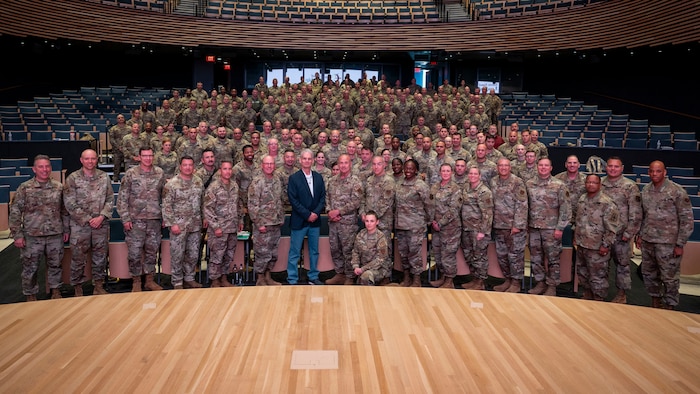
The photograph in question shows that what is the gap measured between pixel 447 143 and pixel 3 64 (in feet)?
46.6

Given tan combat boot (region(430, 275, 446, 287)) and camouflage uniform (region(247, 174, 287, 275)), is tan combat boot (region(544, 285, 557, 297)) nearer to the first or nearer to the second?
tan combat boot (region(430, 275, 446, 287))

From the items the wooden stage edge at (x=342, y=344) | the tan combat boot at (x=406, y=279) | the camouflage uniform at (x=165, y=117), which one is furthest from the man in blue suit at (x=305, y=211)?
the camouflage uniform at (x=165, y=117)

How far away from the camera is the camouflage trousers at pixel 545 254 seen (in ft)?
18.0

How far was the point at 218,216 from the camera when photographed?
5.52m

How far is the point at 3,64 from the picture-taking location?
617 inches

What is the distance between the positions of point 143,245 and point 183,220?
0.50 meters

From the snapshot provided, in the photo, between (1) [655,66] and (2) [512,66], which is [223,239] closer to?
(1) [655,66]

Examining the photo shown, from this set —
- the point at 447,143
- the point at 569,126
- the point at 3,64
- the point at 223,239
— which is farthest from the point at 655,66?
the point at 3,64

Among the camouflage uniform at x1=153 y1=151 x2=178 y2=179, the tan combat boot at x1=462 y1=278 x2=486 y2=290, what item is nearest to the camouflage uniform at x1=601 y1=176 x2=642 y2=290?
the tan combat boot at x1=462 y1=278 x2=486 y2=290

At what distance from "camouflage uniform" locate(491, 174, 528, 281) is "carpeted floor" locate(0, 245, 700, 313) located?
0.45 m

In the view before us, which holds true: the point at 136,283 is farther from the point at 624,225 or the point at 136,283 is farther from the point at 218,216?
the point at 624,225

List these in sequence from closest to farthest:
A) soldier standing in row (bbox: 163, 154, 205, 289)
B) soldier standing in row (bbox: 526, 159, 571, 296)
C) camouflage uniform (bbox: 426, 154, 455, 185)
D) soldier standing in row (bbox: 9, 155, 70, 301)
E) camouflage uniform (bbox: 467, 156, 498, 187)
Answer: soldier standing in row (bbox: 9, 155, 70, 301), soldier standing in row (bbox: 163, 154, 205, 289), soldier standing in row (bbox: 526, 159, 571, 296), camouflage uniform (bbox: 467, 156, 498, 187), camouflage uniform (bbox: 426, 154, 455, 185)

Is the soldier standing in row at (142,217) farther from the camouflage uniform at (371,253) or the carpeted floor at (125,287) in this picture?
the camouflage uniform at (371,253)

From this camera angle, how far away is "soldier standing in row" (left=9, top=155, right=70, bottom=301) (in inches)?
196
